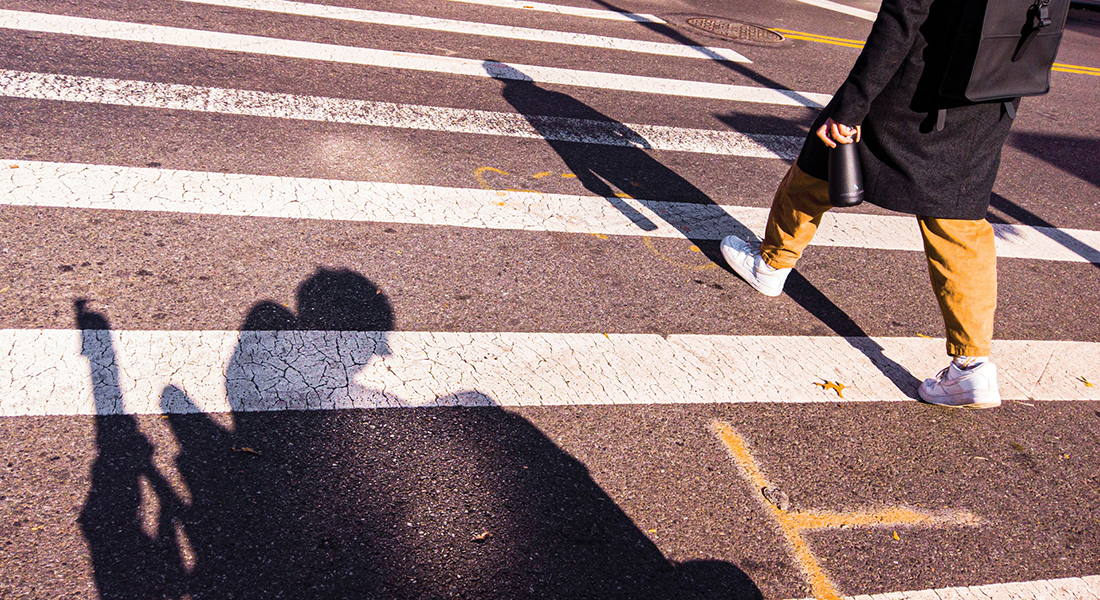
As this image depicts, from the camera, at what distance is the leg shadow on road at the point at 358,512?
232 centimetres

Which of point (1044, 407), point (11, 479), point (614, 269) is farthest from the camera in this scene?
point (614, 269)

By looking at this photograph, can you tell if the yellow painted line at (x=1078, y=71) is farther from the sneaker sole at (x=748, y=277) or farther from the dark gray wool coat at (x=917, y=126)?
the dark gray wool coat at (x=917, y=126)

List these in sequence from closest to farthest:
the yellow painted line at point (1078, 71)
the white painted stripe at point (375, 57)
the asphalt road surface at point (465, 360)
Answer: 1. the asphalt road surface at point (465, 360)
2. the white painted stripe at point (375, 57)
3. the yellow painted line at point (1078, 71)

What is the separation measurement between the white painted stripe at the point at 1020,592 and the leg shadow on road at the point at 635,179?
1.01 metres

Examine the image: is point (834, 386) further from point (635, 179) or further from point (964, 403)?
point (635, 179)

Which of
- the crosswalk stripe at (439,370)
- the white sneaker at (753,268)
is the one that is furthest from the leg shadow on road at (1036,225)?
the white sneaker at (753,268)

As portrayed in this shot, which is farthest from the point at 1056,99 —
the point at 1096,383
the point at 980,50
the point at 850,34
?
the point at 980,50

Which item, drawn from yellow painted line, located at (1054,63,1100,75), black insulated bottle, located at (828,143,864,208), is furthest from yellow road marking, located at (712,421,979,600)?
yellow painted line, located at (1054,63,1100,75)

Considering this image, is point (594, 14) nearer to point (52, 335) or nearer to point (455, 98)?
point (455, 98)

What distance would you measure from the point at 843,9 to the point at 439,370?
10848mm

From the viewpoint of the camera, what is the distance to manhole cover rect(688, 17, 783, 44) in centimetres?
916

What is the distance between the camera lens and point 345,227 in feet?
13.4

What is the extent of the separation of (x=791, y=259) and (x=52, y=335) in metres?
3.16

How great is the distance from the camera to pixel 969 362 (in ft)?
11.2
